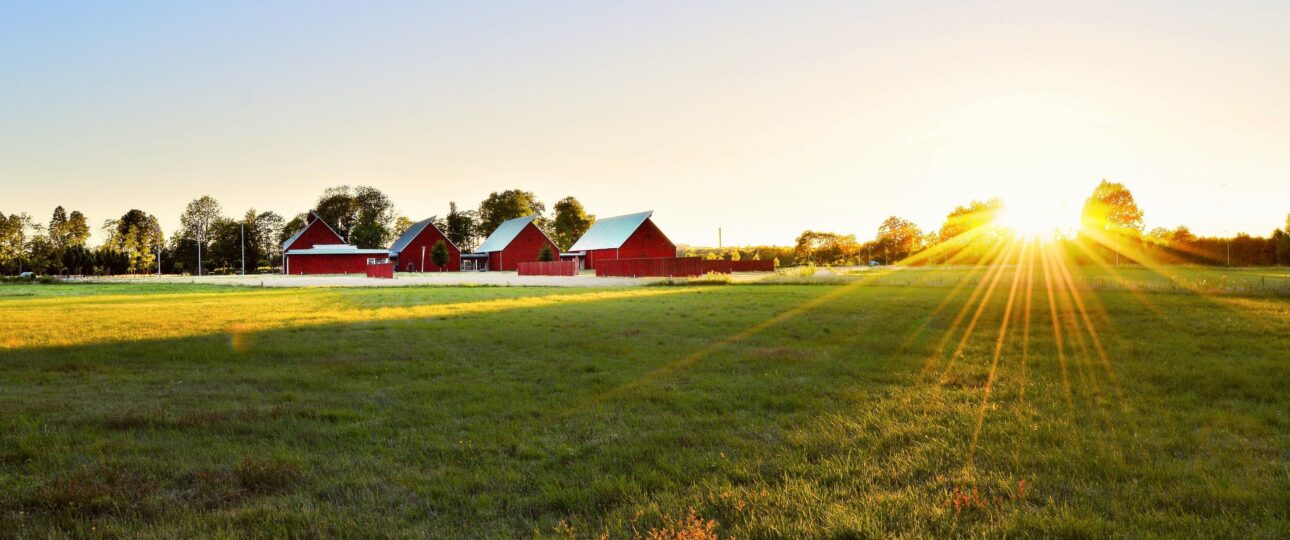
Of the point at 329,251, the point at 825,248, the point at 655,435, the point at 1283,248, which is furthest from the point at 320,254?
the point at 1283,248

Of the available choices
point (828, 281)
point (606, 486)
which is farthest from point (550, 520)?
point (828, 281)

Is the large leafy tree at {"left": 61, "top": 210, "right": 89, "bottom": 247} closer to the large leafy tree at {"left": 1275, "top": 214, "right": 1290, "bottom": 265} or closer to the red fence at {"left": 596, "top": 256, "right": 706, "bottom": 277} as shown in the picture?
the red fence at {"left": 596, "top": 256, "right": 706, "bottom": 277}

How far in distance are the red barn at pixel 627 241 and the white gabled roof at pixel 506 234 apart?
8630 mm

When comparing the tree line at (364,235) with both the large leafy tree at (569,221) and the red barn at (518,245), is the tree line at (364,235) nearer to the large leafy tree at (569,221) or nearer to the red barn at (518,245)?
the large leafy tree at (569,221)

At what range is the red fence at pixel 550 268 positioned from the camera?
190 ft

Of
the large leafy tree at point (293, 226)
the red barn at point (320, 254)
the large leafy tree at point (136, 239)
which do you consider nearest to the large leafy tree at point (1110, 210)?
the red barn at point (320, 254)

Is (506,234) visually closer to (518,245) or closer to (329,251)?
(518,245)

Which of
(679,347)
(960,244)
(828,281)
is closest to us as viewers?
(679,347)

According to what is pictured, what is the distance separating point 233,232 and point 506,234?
4567 cm

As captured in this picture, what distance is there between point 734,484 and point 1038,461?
237 centimetres

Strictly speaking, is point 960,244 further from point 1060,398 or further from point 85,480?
point 85,480

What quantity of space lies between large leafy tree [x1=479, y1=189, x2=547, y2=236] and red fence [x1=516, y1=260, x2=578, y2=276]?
1632 inches

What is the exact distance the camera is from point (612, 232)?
2906 inches

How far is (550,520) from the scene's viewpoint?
400 cm
